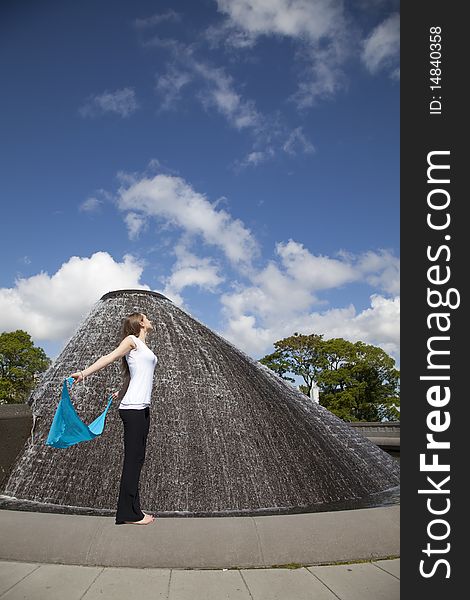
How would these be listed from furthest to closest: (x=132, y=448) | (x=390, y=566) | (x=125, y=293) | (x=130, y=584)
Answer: (x=125, y=293) < (x=390, y=566) < (x=130, y=584) < (x=132, y=448)

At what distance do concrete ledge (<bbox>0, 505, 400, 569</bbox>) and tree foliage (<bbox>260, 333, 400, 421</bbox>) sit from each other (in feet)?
127

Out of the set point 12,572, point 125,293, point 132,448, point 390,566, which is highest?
point 125,293

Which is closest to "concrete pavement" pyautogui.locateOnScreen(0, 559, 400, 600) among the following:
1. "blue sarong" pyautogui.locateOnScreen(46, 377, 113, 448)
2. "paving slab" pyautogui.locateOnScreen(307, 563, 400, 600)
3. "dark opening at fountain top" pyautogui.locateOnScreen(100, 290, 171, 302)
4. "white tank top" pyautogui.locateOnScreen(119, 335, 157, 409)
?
"paving slab" pyautogui.locateOnScreen(307, 563, 400, 600)

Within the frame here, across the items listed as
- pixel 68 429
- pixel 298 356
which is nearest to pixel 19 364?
pixel 298 356

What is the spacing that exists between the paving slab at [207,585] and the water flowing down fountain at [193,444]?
362 centimetres

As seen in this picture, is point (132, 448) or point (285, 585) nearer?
point (132, 448)

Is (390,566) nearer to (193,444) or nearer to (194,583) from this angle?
(194,583)

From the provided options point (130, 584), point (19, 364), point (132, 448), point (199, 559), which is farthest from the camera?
point (19, 364)

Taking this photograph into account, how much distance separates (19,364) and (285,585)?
42.3 meters

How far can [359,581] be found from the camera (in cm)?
541

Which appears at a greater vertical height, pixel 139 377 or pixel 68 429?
pixel 139 377

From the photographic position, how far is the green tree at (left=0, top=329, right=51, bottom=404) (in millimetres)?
42000

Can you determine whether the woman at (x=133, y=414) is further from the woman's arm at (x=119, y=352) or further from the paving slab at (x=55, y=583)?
the paving slab at (x=55, y=583)

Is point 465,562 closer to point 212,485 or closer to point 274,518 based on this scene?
point 274,518
